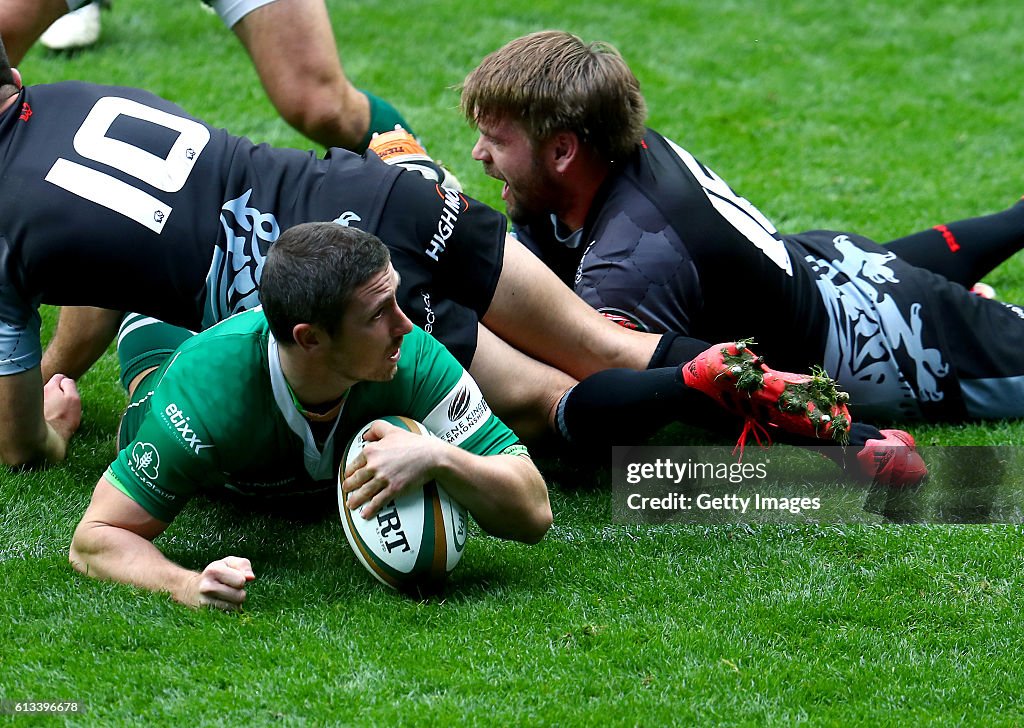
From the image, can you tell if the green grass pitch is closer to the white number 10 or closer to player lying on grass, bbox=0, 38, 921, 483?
player lying on grass, bbox=0, 38, 921, 483

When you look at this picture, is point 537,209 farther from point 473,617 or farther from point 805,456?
point 473,617

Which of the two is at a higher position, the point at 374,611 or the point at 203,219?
the point at 203,219

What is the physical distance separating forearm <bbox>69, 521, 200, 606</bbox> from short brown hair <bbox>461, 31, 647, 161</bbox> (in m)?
2.09

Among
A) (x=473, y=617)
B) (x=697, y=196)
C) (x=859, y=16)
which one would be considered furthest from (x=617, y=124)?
(x=859, y=16)

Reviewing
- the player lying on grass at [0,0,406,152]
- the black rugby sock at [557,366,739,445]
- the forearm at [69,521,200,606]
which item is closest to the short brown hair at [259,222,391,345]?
the forearm at [69,521,200,606]

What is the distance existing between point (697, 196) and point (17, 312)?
7.49ft

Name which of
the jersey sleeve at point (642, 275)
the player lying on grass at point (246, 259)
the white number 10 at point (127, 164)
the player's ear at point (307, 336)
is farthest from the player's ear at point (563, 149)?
the player's ear at point (307, 336)

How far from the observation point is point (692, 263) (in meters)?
4.37

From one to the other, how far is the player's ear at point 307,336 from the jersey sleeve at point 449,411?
1.26 ft

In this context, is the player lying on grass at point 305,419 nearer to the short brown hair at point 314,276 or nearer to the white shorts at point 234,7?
the short brown hair at point 314,276

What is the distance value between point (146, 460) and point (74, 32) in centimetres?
524

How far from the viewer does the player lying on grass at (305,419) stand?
10.7 feet

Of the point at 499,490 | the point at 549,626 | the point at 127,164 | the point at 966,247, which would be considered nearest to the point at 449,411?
the point at 499,490

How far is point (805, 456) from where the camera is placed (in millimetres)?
4383
